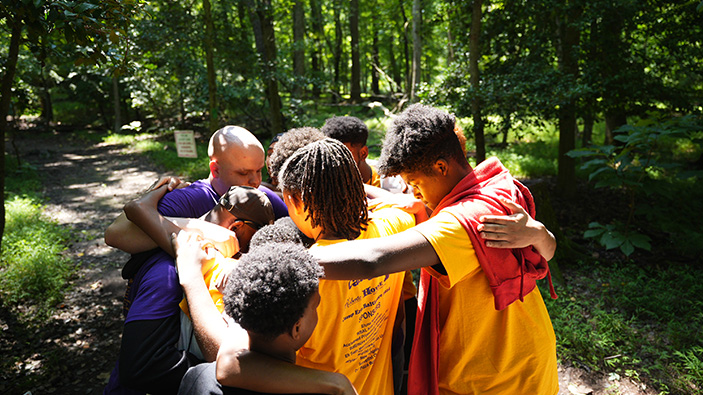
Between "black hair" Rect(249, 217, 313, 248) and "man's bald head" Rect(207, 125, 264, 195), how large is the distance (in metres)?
0.97

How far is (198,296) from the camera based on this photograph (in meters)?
1.54

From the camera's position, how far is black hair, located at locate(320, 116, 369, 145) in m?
3.12

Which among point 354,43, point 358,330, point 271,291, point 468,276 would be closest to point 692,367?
point 468,276

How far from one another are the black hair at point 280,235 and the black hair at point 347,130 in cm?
163

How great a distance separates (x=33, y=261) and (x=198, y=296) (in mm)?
5425

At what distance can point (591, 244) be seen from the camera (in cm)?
641

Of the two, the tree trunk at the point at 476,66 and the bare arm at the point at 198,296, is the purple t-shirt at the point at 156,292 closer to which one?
the bare arm at the point at 198,296

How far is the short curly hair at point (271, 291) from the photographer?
1.19 meters

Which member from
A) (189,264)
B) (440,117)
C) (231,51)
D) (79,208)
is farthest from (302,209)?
(79,208)

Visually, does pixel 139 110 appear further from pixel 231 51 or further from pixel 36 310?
pixel 36 310

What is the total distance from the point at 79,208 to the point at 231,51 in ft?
16.0

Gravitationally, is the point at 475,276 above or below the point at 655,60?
below

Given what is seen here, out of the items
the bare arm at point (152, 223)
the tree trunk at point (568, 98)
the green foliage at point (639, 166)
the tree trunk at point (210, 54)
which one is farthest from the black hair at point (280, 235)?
the tree trunk at point (210, 54)

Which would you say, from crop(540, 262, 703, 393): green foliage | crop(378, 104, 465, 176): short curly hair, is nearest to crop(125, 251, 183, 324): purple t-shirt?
crop(378, 104, 465, 176): short curly hair
